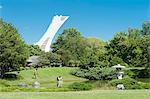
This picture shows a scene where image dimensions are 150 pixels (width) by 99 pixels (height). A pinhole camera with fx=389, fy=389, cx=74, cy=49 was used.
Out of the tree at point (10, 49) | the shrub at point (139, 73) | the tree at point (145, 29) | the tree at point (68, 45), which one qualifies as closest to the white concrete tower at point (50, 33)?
the tree at point (68, 45)

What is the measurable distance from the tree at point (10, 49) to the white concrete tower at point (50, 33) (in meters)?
38.5

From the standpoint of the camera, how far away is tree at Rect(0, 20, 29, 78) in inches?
1752

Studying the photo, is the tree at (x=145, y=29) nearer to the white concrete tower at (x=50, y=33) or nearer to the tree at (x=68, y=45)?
the tree at (x=68, y=45)

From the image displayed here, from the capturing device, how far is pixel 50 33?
9506 centimetres

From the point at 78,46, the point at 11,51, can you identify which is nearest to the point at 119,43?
the point at 78,46

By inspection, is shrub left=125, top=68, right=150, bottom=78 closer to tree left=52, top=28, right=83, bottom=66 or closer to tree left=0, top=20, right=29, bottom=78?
tree left=52, top=28, right=83, bottom=66

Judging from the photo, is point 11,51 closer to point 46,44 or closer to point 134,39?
point 134,39

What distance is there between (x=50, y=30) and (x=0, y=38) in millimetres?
51111

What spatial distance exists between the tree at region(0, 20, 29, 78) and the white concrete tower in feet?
126

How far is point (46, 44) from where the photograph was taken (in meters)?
94.2

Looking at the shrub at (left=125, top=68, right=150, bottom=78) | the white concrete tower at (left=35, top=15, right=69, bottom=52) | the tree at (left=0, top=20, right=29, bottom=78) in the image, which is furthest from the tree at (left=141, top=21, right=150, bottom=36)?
the tree at (left=0, top=20, right=29, bottom=78)

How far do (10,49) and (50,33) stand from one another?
5092 cm

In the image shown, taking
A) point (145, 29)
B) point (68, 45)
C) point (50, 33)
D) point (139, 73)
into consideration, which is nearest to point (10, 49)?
point (139, 73)

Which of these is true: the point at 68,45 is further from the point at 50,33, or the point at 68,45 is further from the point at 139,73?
the point at 50,33
